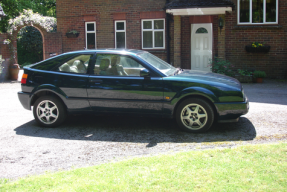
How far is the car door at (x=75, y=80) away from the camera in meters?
6.63

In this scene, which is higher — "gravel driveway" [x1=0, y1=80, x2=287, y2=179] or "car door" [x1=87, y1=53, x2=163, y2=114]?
"car door" [x1=87, y1=53, x2=163, y2=114]

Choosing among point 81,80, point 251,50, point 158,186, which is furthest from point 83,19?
point 158,186

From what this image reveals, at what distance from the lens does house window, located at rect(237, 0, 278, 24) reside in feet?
52.6

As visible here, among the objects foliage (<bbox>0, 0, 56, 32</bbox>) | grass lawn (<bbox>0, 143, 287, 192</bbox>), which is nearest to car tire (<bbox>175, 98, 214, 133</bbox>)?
grass lawn (<bbox>0, 143, 287, 192</bbox>)

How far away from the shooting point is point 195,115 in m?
6.23

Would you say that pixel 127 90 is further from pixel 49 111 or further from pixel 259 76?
pixel 259 76

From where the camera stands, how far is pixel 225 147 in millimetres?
5324

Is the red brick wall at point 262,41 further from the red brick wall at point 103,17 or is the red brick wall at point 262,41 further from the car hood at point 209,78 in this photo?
the car hood at point 209,78

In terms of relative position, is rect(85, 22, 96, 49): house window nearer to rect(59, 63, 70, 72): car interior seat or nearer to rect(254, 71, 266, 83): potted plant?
rect(254, 71, 266, 83): potted plant

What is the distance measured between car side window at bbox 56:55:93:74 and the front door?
1110 cm

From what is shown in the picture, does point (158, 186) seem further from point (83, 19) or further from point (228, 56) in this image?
point (83, 19)

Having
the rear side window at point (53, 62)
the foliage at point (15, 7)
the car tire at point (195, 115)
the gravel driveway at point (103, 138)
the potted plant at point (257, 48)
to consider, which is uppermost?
the foliage at point (15, 7)

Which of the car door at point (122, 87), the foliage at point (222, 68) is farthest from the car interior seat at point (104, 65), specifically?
the foliage at point (222, 68)

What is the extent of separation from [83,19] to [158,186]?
625 inches
